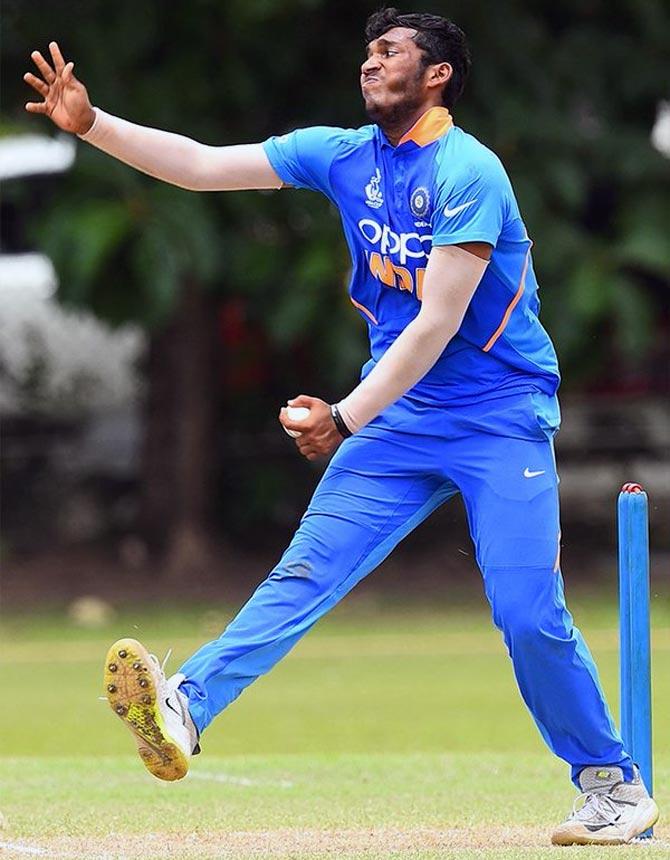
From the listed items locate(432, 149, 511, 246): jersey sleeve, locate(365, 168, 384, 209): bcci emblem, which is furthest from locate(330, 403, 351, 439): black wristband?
locate(365, 168, 384, 209): bcci emblem

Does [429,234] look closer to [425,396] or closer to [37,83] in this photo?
[425,396]

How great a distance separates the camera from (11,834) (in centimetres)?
596

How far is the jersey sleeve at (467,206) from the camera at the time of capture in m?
5.43

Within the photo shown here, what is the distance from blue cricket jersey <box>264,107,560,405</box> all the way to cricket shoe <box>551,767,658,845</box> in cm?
123

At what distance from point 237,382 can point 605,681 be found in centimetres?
589

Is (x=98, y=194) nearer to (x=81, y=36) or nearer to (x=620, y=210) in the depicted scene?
(x=81, y=36)

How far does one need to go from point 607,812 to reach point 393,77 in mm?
2362

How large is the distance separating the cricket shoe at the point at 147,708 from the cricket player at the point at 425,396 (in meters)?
0.03

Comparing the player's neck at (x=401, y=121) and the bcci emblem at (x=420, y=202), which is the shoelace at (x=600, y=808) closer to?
the bcci emblem at (x=420, y=202)

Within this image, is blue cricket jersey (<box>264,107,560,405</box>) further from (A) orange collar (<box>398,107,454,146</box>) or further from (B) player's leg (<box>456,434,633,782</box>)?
(B) player's leg (<box>456,434,633,782</box>)

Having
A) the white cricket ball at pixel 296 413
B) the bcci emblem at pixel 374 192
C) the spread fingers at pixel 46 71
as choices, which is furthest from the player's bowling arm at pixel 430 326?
the spread fingers at pixel 46 71

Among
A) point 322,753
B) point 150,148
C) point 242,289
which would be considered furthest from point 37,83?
point 242,289

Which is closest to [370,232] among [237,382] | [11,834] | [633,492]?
[633,492]

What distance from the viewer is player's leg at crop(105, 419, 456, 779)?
5355 millimetres
